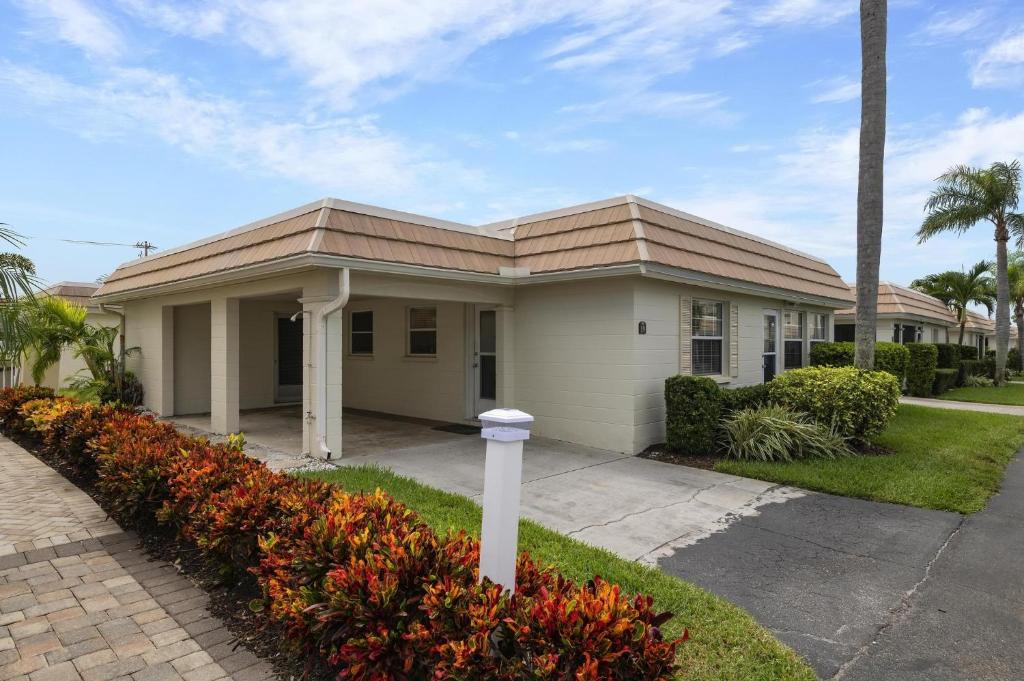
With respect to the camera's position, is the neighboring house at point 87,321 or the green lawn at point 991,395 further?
the green lawn at point 991,395

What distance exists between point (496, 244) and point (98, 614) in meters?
7.25

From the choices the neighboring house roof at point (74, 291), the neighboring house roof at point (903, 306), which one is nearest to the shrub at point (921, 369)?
the neighboring house roof at point (903, 306)

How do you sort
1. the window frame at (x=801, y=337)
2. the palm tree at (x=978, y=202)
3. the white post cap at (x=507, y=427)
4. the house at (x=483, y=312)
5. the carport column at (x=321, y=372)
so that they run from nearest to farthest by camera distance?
the white post cap at (x=507, y=427)
the carport column at (x=321, y=372)
the house at (x=483, y=312)
the window frame at (x=801, y=337)
the palm tree at (x=978, y=202)

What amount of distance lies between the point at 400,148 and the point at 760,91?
7106 mm

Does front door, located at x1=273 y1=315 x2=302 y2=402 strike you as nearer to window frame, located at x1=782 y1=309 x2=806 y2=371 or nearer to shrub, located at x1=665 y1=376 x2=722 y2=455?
shrub, located at x1=665 y1=376 x2=722 y2=455

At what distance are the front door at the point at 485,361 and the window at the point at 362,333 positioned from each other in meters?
3.16

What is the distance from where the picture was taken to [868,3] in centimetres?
889

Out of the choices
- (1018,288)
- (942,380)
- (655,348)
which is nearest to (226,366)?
(655,348)

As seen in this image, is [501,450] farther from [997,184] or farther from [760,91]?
[997,184]

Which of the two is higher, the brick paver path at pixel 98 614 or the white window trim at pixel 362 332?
the white window trim at pixel 362 332

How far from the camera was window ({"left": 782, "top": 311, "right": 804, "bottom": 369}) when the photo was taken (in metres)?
12.4

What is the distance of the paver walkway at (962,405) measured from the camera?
1341cm

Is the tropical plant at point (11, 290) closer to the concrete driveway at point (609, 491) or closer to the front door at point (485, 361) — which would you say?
the concrete driveway at point (609, 491)

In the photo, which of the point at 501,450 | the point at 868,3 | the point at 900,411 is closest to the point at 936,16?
the point at 868,3
